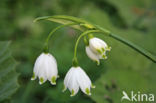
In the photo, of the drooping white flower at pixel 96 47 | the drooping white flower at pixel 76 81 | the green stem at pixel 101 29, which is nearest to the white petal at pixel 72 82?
the drooping white flower at pixel 76 81

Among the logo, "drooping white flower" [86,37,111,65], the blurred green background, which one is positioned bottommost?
the logo

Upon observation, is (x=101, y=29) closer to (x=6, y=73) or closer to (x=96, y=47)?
(x=96, y=47)

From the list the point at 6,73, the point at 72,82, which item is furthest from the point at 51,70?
the point at 6,73

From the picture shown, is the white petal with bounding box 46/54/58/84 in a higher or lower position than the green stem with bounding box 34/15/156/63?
lower

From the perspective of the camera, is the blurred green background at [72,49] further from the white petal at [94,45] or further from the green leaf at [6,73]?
the white petal at [94,45]

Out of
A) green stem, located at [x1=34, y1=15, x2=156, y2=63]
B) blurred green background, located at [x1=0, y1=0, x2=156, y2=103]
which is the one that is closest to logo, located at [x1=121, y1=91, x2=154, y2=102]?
blurred green background, located at [x1=0, y1=0, x2=156, y2=103]

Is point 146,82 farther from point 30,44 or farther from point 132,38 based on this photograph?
point 30,44

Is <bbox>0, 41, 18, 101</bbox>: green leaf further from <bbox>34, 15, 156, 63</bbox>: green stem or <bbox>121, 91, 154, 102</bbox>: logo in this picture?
<bbox>121, 91, 154, 102</bbox>: logo
